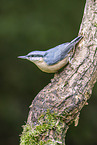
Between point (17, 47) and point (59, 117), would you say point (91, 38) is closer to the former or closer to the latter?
point (59, 117)

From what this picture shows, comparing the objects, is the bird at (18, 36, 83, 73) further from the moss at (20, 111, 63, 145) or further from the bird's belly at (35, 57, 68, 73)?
the moss at (20, 111, 63, 145)

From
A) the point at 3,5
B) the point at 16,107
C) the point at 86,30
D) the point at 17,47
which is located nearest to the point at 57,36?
the point at 17,47

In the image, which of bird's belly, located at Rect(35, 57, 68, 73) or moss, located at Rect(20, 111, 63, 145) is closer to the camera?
moss, located at Rect(20, 111, 63, 145)

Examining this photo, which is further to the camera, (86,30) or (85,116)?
(85,116)

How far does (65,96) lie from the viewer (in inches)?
95.1

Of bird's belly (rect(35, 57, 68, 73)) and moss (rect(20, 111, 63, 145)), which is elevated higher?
bird's belly (rect(35, 57, 68, 73))

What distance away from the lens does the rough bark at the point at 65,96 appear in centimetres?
240

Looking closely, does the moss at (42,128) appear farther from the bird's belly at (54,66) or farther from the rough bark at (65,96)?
the bird's belly at (54,66)

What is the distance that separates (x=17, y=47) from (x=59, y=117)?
2.27 m

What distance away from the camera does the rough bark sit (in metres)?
2.40

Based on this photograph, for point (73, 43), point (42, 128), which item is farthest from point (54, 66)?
point (42, 128)

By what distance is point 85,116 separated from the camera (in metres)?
4.57

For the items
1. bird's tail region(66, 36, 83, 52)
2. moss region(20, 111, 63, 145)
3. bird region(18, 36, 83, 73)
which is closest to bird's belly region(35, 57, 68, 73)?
bird region(18, 36, 83, 73)

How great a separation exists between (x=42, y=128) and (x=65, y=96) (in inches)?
14.7
